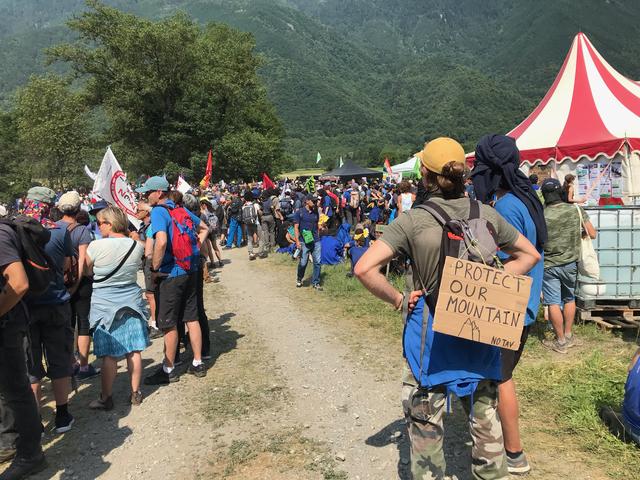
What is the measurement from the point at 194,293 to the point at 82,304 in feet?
4.05

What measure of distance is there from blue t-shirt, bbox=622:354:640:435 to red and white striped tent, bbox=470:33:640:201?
24.3 ft

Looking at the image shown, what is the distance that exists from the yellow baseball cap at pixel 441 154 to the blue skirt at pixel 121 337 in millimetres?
3247

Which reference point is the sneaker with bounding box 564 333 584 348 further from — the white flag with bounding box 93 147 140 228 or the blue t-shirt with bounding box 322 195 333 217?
the blue t-shirt with bounding box 322 195 333 217

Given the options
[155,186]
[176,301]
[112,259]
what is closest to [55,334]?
[112,259]

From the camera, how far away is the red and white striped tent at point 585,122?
907cm

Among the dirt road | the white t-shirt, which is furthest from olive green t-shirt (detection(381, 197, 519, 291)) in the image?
the white t-shirt

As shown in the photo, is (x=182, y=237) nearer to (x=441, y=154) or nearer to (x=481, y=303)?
(x=441, y=154)

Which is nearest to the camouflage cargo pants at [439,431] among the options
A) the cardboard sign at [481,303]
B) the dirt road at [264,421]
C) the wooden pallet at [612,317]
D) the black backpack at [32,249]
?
the cardboard sign at [481,303]

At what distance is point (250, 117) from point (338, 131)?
383ft

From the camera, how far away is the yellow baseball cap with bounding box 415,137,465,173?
7.04 feet

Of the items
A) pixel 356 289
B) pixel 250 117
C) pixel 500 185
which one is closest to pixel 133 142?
pixel 250 117

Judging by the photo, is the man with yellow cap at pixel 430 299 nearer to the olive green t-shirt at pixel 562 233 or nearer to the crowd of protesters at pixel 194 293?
the crowd of protesters at pixel 194 293

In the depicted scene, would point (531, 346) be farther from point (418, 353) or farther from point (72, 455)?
point (72, 455)

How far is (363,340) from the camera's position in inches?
231
